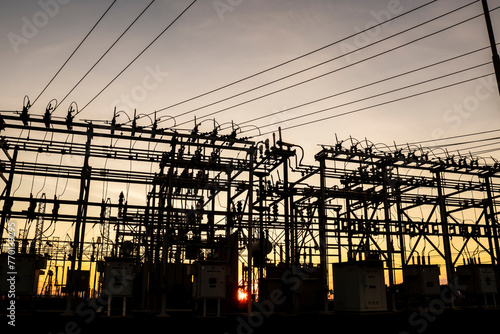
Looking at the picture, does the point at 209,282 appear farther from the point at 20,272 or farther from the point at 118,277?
the point at 20,272

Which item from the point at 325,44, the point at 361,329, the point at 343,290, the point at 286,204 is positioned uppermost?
the point at 325,44

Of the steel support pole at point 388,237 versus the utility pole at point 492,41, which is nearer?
the utility pole at point 492,41

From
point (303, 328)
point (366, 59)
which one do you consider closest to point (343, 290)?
point (303, 328)

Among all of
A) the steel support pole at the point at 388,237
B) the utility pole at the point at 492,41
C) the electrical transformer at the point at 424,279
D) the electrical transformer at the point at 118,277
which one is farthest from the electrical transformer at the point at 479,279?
the electrical transformer at the point at 118,277

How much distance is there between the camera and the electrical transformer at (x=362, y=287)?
1538 cm

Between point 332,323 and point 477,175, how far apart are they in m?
13.2

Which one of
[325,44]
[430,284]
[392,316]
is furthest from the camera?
[430,284]

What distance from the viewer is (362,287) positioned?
15.4 meters

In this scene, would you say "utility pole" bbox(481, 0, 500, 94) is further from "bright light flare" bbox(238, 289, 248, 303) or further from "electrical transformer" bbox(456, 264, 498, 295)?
"bright light flare" bbox(238, 289, 248, 303)

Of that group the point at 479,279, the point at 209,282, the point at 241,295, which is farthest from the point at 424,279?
the point at 209,282

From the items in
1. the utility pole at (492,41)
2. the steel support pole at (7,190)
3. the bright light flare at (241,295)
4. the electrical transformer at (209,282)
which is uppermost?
the utility pole at (492,41)

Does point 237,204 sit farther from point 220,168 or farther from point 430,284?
point 430,284

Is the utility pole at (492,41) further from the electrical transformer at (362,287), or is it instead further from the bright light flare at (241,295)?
the bright light flare at (241,295)

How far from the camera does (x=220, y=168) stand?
19.5 metres
